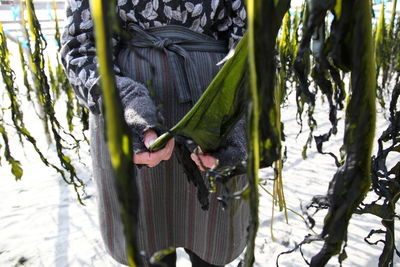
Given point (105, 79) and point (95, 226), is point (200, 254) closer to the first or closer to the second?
point (105, 79)

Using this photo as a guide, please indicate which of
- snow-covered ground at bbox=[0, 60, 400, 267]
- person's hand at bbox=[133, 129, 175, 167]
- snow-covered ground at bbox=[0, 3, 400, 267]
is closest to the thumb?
person's hand at bbox=[133, 129, 175, 167]

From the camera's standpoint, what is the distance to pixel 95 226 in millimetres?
1342

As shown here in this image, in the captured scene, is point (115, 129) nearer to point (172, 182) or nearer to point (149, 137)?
point (149, 137)

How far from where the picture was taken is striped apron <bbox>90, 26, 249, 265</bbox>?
0.56m

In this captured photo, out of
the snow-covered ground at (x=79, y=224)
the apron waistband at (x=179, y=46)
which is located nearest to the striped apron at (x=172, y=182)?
the apron waistband at (x=179, y=46)

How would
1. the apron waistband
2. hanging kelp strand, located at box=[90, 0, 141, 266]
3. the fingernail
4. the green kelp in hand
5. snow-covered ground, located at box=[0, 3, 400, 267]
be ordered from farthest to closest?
1. snow-covered ground, located at box=[0, 3, 400, 267]
2. the apron waistband
3. the fingernail
4. the green kelp in hand
5. hanging kelp strand, located at box=[90, 0, 141, 266]

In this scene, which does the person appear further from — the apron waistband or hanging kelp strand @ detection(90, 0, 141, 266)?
hanging kelp strand @ detection(90, 0, 141, 266)

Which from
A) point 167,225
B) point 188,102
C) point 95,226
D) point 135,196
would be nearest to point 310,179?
point 95,226

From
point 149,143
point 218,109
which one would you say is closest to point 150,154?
point 149,143

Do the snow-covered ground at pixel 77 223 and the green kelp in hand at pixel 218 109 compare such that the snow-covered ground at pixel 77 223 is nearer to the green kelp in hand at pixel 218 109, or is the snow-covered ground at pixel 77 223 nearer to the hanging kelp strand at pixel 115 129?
the green kelp in hand at pixel 218 109

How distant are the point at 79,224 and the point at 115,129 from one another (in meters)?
1.34

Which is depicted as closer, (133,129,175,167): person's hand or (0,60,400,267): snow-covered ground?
(133,129,175,167): person's hand

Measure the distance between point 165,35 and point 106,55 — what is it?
0.44 meters

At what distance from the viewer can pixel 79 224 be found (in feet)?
4.45
